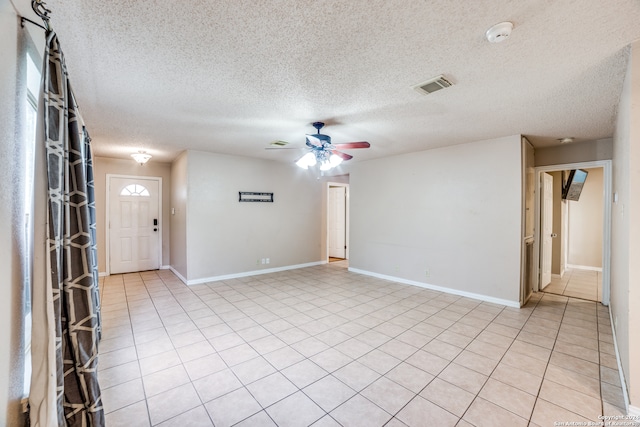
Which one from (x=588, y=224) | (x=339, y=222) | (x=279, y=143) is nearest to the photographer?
(x=279, y=143)

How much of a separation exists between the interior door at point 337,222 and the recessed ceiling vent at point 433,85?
Answer: 569 centimetres

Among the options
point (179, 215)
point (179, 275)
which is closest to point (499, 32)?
point (179, 215)

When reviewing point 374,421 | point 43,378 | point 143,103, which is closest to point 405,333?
point 374,421

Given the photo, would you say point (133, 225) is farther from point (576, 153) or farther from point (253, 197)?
point (576, 153)

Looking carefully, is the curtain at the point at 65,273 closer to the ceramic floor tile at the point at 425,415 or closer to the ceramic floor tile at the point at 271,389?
the ceramic floor tile at the point at 271,389

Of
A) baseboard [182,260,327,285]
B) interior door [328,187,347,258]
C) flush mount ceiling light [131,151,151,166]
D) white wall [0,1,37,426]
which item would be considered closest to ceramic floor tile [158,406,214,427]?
white wall [0,1,37,426]

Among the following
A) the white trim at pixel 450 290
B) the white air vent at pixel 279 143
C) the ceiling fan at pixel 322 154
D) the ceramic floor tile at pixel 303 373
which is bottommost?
the ceramic floor tile at pixel 303 373

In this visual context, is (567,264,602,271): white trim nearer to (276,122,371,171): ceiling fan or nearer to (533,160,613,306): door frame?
(533,160,613,306): door frame

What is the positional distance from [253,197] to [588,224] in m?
7.79

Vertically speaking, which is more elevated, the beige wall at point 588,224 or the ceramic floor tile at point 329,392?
the beige wall at point 588,224

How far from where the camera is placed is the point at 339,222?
8258 mm

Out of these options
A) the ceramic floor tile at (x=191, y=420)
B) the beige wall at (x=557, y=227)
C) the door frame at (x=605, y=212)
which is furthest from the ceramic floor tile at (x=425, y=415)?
the beige wall at (x=557, y=227)

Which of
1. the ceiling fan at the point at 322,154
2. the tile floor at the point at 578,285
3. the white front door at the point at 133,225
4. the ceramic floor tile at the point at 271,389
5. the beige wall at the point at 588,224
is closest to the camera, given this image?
the ceramic floor tile at the point at 271,389

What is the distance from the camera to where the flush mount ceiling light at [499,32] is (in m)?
1.59
